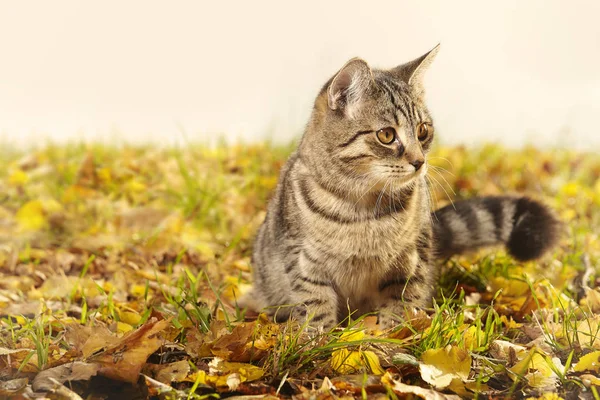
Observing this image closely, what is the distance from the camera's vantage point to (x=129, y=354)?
2.08 metres

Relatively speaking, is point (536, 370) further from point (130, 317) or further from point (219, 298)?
point (130, 317)

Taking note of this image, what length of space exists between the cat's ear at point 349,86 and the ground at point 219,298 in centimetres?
51

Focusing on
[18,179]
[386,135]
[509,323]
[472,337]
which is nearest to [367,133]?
[386,135]

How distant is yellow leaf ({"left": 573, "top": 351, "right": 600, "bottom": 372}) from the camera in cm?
218

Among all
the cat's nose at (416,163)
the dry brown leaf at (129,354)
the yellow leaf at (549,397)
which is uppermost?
the cat's nose at (416,163)

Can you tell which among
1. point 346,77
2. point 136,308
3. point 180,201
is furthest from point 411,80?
point 180,201

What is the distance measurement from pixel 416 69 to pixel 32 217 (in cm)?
305

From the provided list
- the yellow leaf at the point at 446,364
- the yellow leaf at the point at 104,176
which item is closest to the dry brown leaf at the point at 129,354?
the yellow leaf at the point at 446,364

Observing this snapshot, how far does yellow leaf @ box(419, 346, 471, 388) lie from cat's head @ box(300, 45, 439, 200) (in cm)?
70

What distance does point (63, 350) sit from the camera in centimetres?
234

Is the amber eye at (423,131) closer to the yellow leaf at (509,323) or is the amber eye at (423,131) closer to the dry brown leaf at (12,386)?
the yellow leaf at (509,323)

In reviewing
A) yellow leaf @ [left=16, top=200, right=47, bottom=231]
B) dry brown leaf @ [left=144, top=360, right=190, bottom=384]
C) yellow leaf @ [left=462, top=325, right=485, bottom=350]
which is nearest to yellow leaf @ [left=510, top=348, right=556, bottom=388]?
yellow leaf @ [left=462, top=325, right=485, bottom=350]

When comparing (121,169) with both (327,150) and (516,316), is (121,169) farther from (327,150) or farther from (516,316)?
(516,316)

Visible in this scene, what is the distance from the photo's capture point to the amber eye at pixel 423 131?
2637 mm
